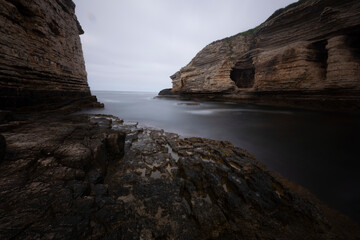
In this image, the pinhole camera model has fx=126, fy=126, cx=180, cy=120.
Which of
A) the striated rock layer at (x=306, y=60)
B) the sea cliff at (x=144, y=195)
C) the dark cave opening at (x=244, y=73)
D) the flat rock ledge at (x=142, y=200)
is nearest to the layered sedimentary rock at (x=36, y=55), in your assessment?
the sea cliff at (x=144, y=195)

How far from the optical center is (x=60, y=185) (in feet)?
6.99

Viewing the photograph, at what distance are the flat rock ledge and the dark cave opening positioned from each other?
22.0 meters

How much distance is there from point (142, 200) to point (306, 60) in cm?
1805

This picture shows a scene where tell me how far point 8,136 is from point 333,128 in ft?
44.3

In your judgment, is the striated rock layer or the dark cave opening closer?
the striated rock layer

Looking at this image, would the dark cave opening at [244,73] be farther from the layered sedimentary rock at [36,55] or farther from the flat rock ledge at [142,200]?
the layered sedimentary rock at [36,55]

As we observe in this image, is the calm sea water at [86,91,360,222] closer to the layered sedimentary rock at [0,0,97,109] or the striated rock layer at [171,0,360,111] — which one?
the striated rock layer at [171,0,360,111]

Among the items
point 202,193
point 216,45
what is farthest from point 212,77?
point 202,193

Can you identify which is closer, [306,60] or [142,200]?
[142,200]

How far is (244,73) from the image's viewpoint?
74.0ft

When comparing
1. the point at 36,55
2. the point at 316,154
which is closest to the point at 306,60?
the point at 316,154

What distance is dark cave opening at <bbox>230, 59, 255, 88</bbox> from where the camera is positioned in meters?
20.9

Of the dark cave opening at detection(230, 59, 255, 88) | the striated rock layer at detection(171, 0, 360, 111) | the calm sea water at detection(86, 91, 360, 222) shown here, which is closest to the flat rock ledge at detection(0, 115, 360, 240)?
the calm sea water at detection(86, 91, 360, 222)

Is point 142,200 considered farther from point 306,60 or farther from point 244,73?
point 244,73
